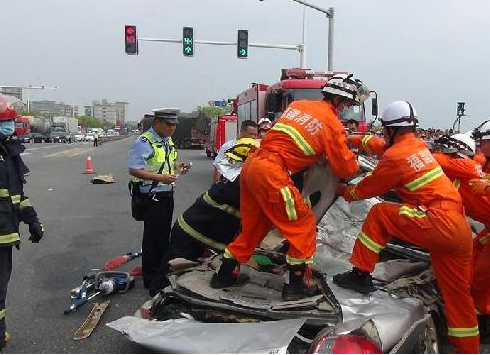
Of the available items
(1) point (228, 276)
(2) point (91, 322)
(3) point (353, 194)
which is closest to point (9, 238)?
(2) point (91, 322)

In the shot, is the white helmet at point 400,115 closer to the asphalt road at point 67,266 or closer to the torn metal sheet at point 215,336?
the torn metal sheet at point 215,336

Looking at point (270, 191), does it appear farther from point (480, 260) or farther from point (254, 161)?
point (480, 260)

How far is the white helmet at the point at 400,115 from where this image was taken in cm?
371

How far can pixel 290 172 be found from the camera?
363 centimetres

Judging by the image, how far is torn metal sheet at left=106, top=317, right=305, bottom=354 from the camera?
99.3 inches

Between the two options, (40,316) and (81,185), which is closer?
(40,316)

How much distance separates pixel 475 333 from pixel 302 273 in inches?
48.4

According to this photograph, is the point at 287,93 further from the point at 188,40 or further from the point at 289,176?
the point at 188,40

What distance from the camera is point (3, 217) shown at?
12.0 ft

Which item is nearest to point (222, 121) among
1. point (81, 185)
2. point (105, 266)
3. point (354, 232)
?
point (81, 185)

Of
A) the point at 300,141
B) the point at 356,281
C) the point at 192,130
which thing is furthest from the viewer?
the point at 192,130

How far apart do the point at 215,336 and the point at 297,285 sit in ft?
2.42

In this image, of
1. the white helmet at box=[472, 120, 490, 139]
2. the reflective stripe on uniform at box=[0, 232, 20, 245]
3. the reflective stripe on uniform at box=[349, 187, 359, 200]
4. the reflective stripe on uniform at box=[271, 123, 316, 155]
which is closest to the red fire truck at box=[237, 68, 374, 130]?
the white helmet at box=[472, 120, 490, 139]

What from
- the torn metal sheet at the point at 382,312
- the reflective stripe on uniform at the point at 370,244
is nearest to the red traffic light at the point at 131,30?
the reflective stripe on uniform at the point at 370,244
